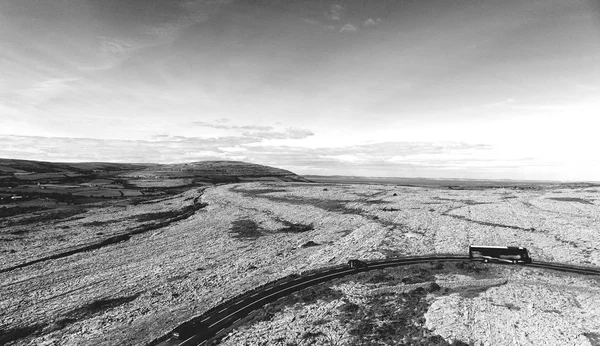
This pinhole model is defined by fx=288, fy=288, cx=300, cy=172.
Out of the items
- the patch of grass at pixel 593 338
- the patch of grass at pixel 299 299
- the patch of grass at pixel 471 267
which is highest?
the patch of grass at pixel 593 338

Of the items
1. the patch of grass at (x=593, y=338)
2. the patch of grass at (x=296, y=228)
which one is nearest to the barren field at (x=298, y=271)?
the patch of grass at (x=593, y=338)

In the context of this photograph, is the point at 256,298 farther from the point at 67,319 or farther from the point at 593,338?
the point at 593,338

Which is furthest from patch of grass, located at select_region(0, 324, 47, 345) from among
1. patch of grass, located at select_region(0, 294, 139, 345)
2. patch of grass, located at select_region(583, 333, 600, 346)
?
patch of grass, located at select_region(583, 333, 600, 346)

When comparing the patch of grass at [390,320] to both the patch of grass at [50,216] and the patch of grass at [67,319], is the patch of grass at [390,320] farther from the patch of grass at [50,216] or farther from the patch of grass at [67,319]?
the patch of grass at [50,216]

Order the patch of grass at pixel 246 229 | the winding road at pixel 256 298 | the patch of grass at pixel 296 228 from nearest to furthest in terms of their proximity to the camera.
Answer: the winding road at pixel 256 298
the patch of grass at pixel 246 229
the patch of grass at pixel 296 228

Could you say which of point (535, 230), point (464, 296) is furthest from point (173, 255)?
point (535, 230)

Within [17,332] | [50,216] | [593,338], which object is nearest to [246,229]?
→ [17,332]
